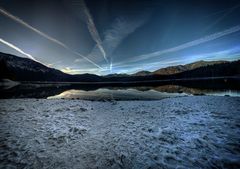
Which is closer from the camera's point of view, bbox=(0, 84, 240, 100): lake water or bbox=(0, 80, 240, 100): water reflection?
bbox=(0, 84, 240, 100): lake water

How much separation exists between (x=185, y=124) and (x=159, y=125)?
1.35 m

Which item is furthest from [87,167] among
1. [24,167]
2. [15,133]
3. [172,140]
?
[15,133]

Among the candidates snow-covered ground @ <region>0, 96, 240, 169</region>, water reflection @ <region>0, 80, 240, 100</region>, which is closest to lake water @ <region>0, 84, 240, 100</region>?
water reflection @ <region>0, 80, 240, 100</region>

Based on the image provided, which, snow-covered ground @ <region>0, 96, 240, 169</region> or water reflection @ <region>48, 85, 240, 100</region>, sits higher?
water reflection @ <region>48, 85, 240, 100</region>

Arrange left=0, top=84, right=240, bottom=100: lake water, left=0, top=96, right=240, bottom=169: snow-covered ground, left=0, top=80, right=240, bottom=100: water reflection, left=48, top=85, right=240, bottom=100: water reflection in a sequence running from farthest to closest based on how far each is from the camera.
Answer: left=0, top=80, right=240, bottom=100: water reflection → left=0, top=84, right=240, bottom=100: lake water → left=48, top=85, right=240, bottom=100: water reflection → left=0, top=96, right=240, bottom=169: snow-covered ground

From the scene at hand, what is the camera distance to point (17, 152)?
457 cm

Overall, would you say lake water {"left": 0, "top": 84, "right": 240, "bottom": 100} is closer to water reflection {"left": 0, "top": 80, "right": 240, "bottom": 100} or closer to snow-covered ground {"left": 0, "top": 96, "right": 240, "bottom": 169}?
water reflection {"left": 0, "top": 80, "right": 240, "bottom": 100}

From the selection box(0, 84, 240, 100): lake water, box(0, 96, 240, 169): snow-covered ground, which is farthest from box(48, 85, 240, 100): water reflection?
box(0, 96, 240, 169): snow-covered ground

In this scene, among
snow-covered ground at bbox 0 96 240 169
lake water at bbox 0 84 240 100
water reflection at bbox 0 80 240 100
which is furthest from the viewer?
water reflection at bbox 0 80 240 100

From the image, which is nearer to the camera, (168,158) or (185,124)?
(168,158)

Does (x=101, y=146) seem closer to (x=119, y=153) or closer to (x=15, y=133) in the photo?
(x=119, y=153)

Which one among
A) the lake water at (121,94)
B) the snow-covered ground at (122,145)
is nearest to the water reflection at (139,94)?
the lake water at (121,94)

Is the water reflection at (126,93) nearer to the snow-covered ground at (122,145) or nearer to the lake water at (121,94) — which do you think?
the lake water at (121,94)

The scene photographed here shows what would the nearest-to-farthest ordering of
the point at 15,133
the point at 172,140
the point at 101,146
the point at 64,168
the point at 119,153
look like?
the point at 64,168 < the point at 119,153 < the point at 101,146 < the point at 172,140 < the point at 15,133
